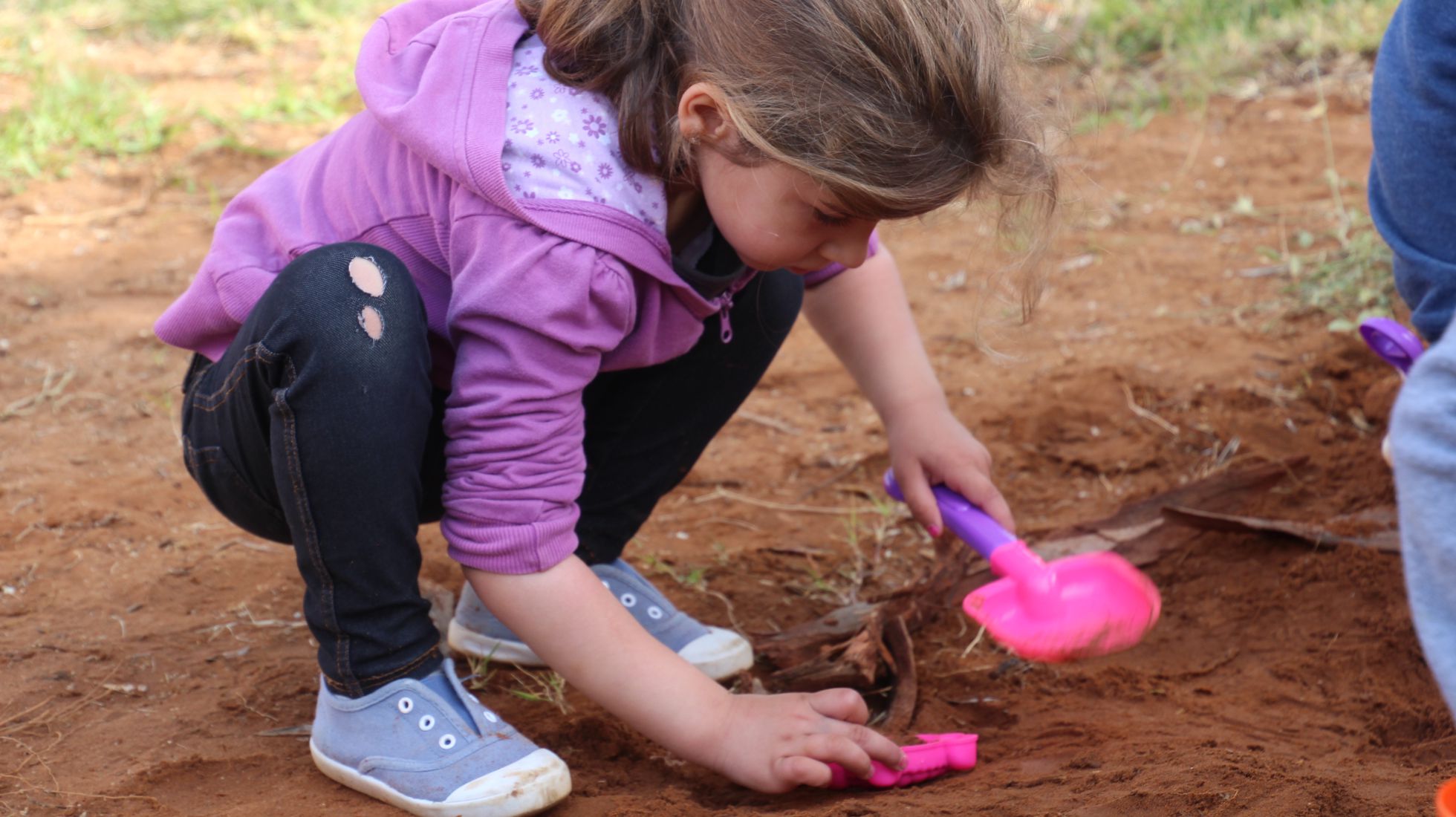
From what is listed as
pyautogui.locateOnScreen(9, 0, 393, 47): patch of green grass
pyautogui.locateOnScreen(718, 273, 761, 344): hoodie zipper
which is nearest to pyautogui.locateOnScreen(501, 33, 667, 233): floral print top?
pyautogui.locateOnScreen(718, 273, 761, 344): hoodie zipper

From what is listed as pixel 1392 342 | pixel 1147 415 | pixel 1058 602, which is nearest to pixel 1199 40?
pixel 1147 415

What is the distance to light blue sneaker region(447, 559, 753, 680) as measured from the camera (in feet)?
5.69

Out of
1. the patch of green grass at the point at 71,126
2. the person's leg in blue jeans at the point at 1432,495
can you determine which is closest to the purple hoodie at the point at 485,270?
the person's leg in blue jeans at the point at 1432,495

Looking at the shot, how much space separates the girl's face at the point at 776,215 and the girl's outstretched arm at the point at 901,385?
41 cm

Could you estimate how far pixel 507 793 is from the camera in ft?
4.50

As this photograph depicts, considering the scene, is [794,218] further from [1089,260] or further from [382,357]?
[1089,260]

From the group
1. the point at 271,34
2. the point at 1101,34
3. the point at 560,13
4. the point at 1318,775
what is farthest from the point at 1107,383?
the point at 271,34

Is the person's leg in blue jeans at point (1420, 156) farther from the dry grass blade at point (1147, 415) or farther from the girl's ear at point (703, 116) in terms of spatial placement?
the girl's ear at point (703, 116)

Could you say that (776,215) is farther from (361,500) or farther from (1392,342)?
(1392,342)

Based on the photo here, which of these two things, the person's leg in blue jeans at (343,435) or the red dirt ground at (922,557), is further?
the red dirt ground at (922,557)

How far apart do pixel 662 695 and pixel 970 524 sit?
1.61ft

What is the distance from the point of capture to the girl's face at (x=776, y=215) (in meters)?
1.33

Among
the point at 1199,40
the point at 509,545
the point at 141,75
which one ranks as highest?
the point at 1199,40

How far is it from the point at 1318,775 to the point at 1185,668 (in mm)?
407
